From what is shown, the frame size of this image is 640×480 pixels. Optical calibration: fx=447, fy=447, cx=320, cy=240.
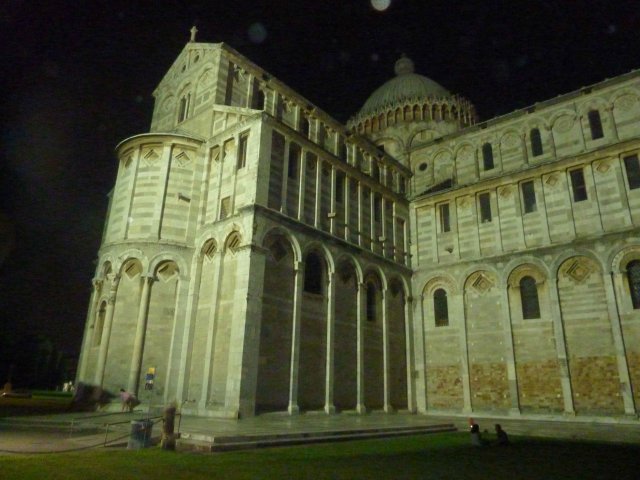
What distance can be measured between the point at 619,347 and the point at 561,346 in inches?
101

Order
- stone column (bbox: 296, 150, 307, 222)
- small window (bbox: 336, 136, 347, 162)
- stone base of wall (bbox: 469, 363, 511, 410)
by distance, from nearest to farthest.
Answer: stone column (bbox: 296, 150, 307, 222) < stone base of wall (bbox: 469, 363, 511, 410) < small window (bbox: 336, 136, 347, 162)

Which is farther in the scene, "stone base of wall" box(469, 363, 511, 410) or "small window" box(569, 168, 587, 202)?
"small window" box(569, 168, 587, 202)

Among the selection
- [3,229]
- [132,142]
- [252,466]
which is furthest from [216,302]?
[252,466]

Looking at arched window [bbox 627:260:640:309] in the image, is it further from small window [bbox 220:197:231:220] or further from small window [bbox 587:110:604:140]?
small window [bbox 220:197:231:220]

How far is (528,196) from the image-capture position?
2772 centimetres

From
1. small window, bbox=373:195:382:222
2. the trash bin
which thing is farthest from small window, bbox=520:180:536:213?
Answer: the trash bin

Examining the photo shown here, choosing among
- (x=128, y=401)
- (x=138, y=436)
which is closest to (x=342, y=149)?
(x=128, y=401)

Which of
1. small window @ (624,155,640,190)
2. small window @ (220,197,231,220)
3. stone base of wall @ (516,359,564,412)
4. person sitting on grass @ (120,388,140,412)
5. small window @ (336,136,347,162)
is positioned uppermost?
small window @ (336,136,347,162)

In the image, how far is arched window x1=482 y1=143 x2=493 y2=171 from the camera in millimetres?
31877

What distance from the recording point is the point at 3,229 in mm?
13102

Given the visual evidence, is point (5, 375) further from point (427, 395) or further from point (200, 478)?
point (200, 478)

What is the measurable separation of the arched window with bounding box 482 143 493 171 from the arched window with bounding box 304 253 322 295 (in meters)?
16.0

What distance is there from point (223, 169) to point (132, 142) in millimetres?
5672

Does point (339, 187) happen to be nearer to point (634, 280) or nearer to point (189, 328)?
point (189, 328)
